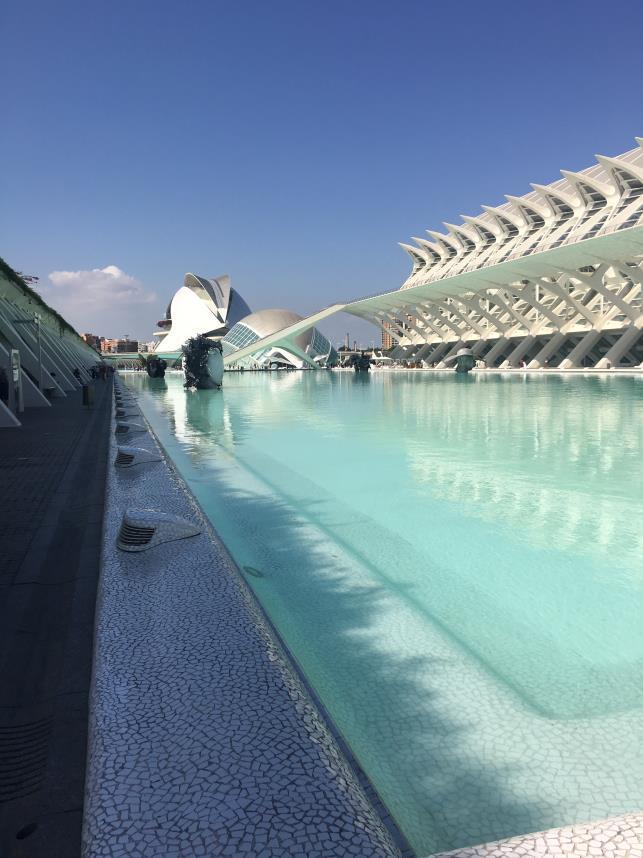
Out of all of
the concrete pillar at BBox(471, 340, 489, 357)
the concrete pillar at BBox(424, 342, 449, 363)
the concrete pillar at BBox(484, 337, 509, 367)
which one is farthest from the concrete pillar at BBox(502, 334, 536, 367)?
the concrete pillar at BBox(424, 342, 449, 363)

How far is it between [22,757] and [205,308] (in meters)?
79.8

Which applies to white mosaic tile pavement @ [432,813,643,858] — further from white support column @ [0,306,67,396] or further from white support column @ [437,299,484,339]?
white support column @ [437,299,484,339]

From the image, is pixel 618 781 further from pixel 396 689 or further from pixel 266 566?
pixel 266 566

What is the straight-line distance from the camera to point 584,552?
4145 mm

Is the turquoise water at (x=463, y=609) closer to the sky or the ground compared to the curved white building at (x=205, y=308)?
closer to the ground

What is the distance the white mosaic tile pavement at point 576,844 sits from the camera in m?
1.17

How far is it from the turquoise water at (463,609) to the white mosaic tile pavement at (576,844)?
48 cm

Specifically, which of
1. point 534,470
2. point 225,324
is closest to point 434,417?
point 534,470

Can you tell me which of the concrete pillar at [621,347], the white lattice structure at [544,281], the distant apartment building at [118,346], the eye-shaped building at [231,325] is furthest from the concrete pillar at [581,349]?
the distant apartment building at [118,346]

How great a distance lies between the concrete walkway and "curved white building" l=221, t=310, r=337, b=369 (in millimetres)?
53297

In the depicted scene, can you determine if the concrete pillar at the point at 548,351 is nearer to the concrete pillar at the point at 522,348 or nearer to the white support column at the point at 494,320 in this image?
the concrete pillar at the point at 522,348

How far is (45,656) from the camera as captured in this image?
7.04 ft

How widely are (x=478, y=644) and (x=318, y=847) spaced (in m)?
1.88

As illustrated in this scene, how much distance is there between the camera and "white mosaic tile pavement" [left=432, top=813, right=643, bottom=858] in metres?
1.17
